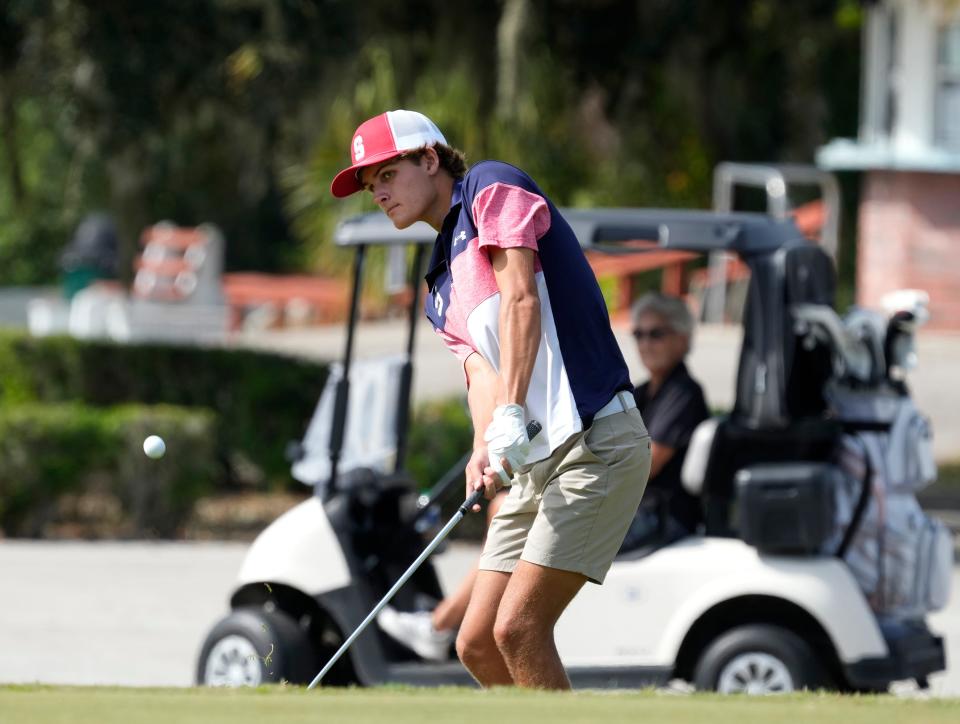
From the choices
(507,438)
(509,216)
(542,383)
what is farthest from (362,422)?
(507,438)

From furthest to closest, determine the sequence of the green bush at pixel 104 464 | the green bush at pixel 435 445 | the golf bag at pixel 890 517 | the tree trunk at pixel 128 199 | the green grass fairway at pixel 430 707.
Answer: the tree trunk at pixel 128 199 < the green bush at pixel 435 445 < the green bush at pixel 104 464 < the golf bag at pixel 890 517 < the green grass fairway at pixel 430 707

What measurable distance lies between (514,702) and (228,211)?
29098mm

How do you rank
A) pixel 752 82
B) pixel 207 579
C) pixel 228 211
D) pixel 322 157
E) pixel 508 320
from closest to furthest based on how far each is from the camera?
pixel 508 320 → pixel 207 579 → pixel 752 82 → pixel 322 157 → pixel 228 211

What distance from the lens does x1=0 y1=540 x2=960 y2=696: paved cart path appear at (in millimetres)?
7207

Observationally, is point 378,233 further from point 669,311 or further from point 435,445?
point 435,445

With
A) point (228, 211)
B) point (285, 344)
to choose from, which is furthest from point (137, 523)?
point (228, 211)

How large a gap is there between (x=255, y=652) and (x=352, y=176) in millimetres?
2055

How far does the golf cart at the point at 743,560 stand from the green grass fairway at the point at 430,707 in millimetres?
1842

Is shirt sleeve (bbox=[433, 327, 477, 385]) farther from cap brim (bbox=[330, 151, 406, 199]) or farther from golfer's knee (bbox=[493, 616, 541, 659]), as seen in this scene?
→ golfer's knee (bbox=[493, 616, 541, 659])

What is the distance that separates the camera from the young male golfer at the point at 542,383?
14.3ft

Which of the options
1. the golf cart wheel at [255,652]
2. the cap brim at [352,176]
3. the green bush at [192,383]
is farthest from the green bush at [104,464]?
the cap brim at [352,176]

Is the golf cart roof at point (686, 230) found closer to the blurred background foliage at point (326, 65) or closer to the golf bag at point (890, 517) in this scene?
the golf bag at point (890, 517)

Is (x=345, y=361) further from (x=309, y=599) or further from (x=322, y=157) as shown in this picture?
(x=322, y=157)

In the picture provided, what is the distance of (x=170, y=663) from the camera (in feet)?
24.2
